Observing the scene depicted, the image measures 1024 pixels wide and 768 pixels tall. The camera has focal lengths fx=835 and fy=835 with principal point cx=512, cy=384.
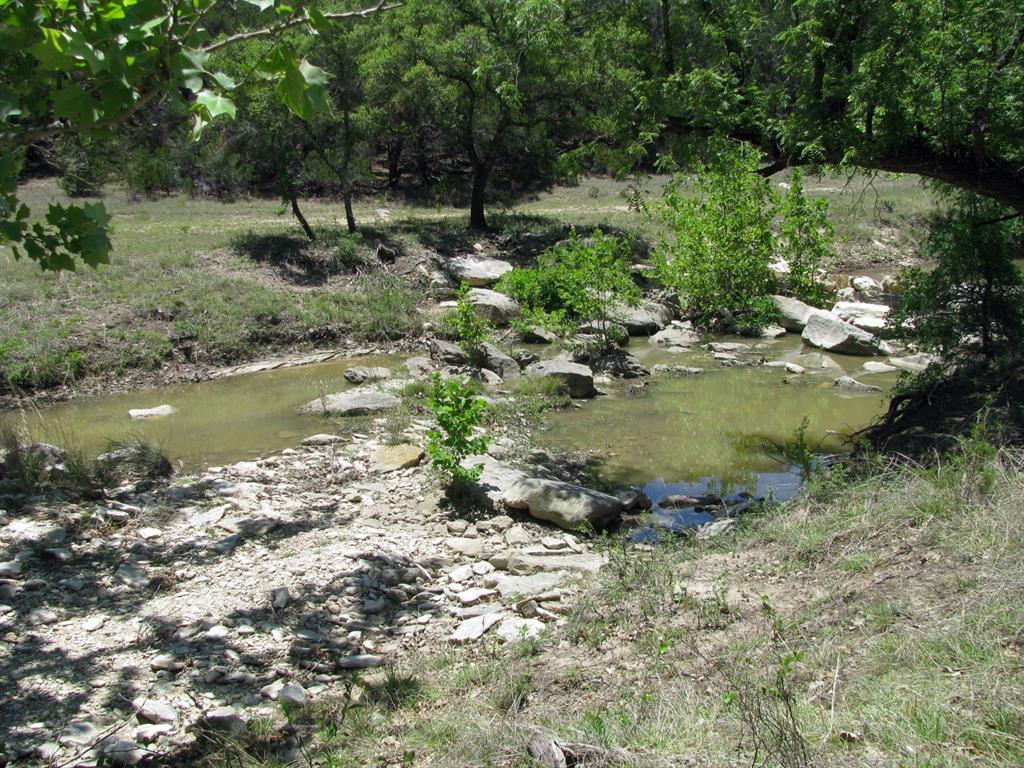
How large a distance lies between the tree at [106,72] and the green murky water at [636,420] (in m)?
5.67

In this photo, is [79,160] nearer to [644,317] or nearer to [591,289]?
[591,289]

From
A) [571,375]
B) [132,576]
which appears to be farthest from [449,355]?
[132,576]

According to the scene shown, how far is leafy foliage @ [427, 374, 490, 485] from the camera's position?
7.46 meters

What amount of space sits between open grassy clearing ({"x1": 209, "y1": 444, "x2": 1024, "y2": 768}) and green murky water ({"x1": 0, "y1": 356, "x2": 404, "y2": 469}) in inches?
233

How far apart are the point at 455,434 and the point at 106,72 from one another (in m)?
4.75

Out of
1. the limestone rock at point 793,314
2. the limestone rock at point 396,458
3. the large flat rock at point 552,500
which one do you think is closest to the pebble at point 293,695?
the large flat rock at point 552,500

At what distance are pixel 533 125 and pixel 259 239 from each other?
7929mm

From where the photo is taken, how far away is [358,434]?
32.6 ft

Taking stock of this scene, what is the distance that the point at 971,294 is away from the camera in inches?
353

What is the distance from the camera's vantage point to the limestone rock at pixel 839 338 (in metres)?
15.3

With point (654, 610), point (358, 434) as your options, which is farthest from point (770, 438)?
point (654, 610)

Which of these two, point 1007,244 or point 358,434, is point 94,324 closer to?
point 358,434

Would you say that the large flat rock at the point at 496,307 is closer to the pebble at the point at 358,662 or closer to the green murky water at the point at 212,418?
the green murky water at the point at 212,418

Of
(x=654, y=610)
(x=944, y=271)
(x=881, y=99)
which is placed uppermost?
(x=881, y=99)
